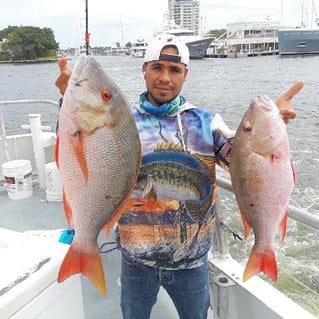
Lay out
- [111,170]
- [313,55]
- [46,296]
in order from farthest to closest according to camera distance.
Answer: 1. [313,55]
2. [46,296]
3. [111,170]

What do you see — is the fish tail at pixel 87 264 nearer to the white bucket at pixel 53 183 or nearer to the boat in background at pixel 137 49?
the white bucket at pixel 53 183

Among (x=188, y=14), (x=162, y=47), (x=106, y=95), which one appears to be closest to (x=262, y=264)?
(x=106, y=95)

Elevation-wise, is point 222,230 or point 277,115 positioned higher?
point 277,115

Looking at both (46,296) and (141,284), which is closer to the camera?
(46,296)

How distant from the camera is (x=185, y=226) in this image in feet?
6.44

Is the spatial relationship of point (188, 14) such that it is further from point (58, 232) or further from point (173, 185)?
point (173, 185)

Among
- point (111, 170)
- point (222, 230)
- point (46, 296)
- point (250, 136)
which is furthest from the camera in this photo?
point (222, 230)

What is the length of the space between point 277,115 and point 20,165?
397cm

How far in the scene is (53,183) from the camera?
4.94m

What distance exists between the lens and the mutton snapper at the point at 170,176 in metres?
1.92

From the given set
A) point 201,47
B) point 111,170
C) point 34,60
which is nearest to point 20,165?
point 111,170

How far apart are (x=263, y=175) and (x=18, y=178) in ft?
13.4

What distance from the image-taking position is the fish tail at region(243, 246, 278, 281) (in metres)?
1.71

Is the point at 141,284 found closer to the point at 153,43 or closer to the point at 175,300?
the point at 175,300
